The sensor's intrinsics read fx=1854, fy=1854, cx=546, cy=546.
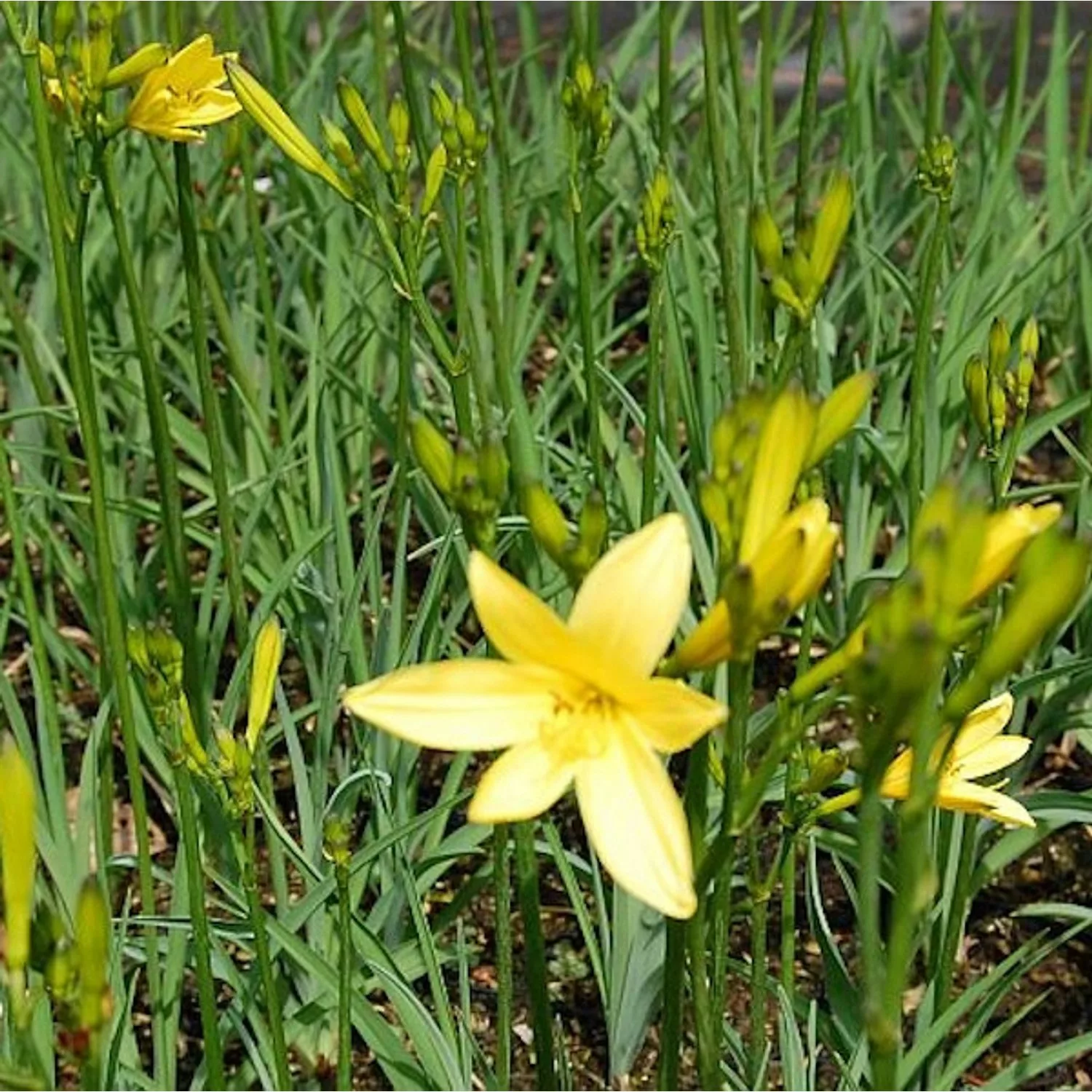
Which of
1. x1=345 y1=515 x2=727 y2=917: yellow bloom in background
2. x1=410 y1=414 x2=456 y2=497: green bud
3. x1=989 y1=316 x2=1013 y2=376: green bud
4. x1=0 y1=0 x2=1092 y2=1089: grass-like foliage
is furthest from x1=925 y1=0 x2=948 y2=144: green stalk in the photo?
x1=345 y1=515 x2=727 y2=917: yellow bloom in background

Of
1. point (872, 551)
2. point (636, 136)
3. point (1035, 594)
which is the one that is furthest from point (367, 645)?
point (1035, 594)

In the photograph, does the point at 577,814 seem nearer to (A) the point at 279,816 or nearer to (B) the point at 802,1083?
(A) the point at 279,816

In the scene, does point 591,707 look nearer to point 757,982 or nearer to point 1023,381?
point 757,982

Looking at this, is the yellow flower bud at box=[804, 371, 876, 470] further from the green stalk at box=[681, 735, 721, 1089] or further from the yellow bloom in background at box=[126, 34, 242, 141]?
the yellow bloom in background at box=[126, 34, 242, 141]

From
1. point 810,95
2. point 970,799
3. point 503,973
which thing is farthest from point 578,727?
point 810,95

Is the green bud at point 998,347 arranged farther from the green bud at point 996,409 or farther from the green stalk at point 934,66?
the green stalk at point 934,66

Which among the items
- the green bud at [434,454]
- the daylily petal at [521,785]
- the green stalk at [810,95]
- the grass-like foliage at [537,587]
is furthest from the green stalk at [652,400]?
the daylily petal at [521,785]

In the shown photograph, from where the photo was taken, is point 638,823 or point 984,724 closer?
point 638,823
